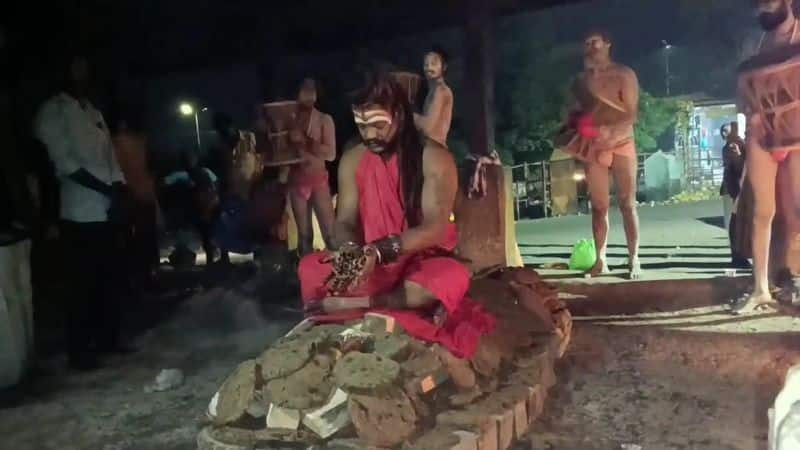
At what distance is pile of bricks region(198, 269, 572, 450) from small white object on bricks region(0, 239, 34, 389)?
220cm

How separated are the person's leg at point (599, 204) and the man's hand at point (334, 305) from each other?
407 centimetres

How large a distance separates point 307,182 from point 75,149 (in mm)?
2839

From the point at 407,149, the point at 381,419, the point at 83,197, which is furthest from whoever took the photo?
the point at 83,197

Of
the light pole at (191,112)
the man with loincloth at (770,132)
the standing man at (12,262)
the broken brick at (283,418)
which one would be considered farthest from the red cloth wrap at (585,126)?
the light pole at (191,112)

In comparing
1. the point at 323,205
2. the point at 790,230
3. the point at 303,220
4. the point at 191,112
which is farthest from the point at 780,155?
the point at 191,112

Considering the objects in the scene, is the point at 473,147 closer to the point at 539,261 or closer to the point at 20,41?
the point at 539,261

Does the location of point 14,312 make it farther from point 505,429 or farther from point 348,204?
point 505,429

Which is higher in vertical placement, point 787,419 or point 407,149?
point 407,149

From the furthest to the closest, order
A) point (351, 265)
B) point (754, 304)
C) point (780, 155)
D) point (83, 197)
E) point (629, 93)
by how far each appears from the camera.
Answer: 1. point (629, 93)
2. point (754, 304)
3. point (780, 155)
4. point (83, 197)
5. point (351, 265)

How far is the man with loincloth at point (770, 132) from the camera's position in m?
4.89

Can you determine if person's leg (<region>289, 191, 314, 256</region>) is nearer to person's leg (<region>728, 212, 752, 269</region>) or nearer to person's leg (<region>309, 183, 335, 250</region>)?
person's leg (<region>309, 183, 335, 250</region>)

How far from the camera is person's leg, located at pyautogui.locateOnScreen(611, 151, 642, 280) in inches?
273

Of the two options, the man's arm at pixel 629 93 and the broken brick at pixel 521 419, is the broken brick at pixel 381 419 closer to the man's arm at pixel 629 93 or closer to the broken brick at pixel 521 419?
the broken brick at pixel 521 419

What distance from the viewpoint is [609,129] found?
22.5 ft
